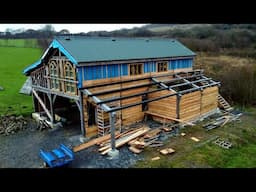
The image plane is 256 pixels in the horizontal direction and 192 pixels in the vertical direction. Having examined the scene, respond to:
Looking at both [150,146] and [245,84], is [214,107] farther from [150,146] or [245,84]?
[150,146]

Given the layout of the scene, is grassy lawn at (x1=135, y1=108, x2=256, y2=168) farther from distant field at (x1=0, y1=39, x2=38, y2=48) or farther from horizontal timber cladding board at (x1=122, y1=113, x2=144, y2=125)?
distant field at (x1=0, y1=39, x2=38, y2=48)

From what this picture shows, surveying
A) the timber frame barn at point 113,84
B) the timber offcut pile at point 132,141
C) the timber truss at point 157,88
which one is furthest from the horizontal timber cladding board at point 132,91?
the timber offcut pile at point 132,141

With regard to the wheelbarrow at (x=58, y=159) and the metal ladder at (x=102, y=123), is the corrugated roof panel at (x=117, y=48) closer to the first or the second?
the metal ladder at (x=102, y=123)

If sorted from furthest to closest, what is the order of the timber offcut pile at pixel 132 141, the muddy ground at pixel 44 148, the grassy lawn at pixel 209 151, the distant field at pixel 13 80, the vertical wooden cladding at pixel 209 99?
1. the distant field at pixel 13 80
2. the vertical wooden cladding at pixel 209 99
3. the timber offcut pile at pixel 132 141
4. the muddy ground at pixel 44 148
5. the grassy lawn at pixel 209 151

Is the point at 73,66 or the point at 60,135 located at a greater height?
the point at 73,66

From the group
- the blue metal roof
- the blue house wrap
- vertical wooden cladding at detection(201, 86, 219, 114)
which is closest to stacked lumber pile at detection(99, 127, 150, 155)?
the blue house wrap
